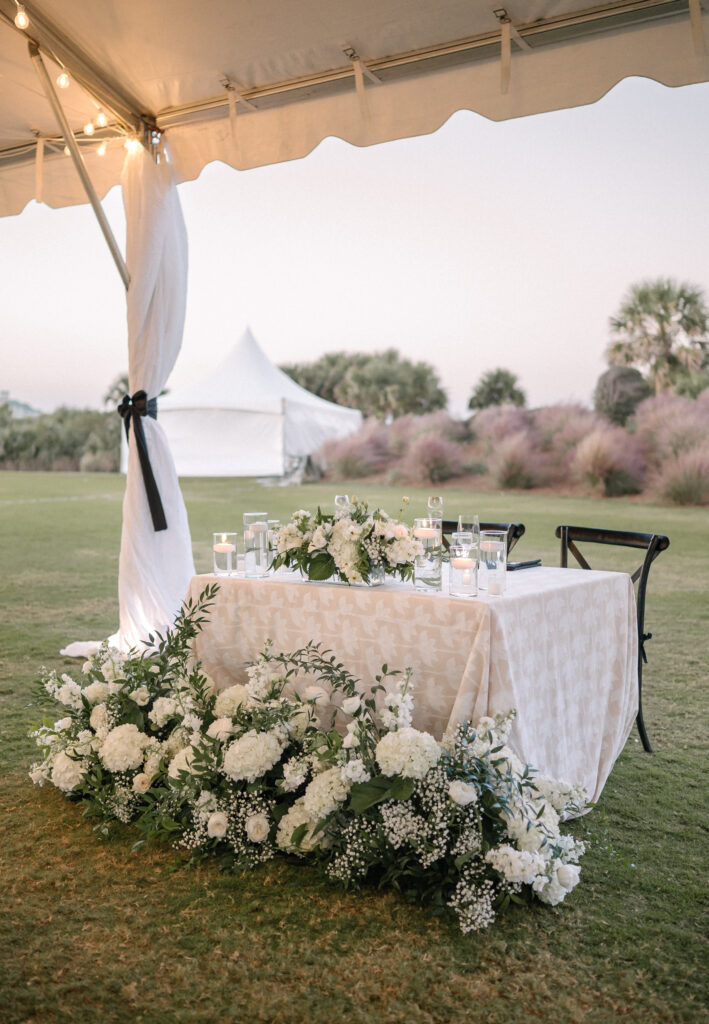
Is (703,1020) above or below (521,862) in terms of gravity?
below

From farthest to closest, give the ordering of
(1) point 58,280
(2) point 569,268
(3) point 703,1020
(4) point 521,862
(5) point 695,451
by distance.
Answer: (2) point 569,268 < (1) point 58,280 < (5) point 695,451 < (4) point 521,862 < (3) point 703,1020

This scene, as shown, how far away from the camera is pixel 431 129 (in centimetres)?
412

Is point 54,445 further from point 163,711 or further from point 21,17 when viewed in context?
point 163,711

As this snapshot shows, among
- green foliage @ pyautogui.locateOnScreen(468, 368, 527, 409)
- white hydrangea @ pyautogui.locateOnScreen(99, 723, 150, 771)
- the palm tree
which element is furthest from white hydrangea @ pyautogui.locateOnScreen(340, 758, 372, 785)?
green foliage @ pyautogui.locateOnScreen(468, 368, 527, 409)

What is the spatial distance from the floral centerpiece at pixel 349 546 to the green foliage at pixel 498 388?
22.9 metres

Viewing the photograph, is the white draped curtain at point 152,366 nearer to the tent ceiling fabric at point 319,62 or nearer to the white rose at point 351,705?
the tent ceiling fabric at point 319,62

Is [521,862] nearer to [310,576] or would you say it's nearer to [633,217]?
[310,576]

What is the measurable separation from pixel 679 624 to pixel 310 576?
440 centimetres

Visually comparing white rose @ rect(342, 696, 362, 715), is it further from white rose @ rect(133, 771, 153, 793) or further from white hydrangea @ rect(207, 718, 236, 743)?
white rose @ rect(133, 771, 153, 793)

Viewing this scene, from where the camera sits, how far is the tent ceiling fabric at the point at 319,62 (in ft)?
11.4

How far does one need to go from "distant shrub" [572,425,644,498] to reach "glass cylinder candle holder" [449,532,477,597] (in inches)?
493

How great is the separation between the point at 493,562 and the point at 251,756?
0.97 meters

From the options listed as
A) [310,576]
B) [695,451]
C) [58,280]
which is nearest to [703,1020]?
[310,576]

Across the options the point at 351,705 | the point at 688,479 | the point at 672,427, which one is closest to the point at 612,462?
the point at 672,427
